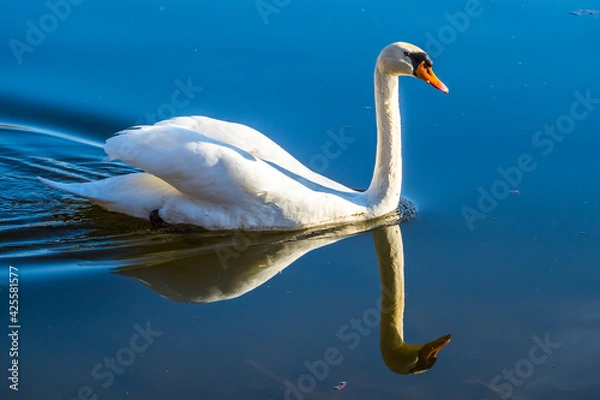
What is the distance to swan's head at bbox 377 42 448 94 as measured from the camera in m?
8.91

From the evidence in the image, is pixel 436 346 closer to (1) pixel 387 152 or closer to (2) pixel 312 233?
(2) pixel 312 233

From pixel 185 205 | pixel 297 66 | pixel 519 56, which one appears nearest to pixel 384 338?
pixel 185 205

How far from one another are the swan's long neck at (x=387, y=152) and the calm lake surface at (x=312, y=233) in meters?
0.26

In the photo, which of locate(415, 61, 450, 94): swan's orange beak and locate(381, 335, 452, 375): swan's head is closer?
locate(381, 335, 452, 375): swan's head

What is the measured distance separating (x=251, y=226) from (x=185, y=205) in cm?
61

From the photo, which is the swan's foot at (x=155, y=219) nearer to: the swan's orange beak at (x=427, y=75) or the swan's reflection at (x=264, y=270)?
the swan's reflection at (x=264, y=270)

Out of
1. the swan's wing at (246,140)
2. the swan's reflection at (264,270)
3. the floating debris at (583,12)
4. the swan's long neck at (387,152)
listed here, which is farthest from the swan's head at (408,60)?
the floating debris at (583,12)

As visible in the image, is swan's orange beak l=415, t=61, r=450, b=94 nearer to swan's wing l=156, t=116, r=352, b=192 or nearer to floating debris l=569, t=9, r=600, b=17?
swan's wing l=156, t=116, r=352, b=192

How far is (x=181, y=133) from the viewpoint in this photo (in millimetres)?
8617

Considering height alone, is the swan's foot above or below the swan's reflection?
above

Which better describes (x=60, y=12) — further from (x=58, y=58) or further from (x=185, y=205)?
(x=185, y=205)

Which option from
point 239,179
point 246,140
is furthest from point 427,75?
point 239,179

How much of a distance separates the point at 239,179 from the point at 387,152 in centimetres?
155

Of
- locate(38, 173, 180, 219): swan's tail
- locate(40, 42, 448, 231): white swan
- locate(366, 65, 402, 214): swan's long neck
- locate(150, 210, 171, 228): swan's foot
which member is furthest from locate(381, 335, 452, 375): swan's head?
locate(38, 173, 180, 219): swan's tail
